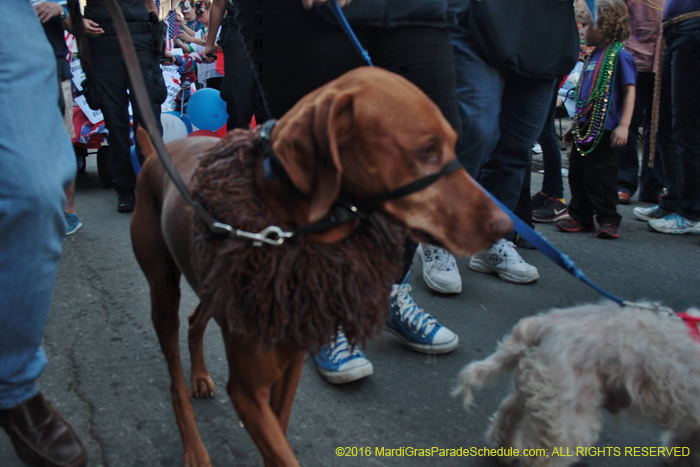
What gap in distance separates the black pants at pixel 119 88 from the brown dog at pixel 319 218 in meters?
3.52

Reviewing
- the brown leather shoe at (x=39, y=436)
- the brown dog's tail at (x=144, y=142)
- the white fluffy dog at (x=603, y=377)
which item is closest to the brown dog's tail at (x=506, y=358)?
the white fluffy dog at (x=603, y=377)

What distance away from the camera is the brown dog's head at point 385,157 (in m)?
1.26

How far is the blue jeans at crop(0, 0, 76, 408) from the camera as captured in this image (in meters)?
1.46

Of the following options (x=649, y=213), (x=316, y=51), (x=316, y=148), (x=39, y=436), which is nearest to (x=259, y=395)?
(x=316, y=148)

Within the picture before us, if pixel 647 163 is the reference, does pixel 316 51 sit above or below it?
above

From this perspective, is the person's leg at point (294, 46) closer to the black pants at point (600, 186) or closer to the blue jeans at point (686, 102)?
the black pants at point (600, 186)

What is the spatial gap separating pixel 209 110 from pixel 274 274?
564cm

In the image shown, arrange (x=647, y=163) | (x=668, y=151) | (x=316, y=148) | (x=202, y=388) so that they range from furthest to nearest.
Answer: (x=647, y=163) → (x=668, y=151) → (x=202, y=388) → (x=316, y=148)

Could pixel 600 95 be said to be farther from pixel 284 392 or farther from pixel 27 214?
pixel 27 214

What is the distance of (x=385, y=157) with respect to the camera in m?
1.29

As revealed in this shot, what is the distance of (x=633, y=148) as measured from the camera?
5645 millimetres

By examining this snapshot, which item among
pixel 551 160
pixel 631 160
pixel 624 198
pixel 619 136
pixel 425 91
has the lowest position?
pixel 624 198

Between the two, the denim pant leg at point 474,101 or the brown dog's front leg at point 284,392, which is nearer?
the brown dog's front leg at point 284,392

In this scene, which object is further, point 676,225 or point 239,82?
point 239,82
